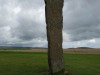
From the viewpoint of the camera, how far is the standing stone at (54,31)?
57.3ft

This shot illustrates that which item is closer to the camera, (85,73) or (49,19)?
(49,19)

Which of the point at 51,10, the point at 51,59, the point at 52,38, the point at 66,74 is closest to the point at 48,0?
the point at 51,10

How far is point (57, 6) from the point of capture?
693 inches

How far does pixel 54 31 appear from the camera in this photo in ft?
57.4

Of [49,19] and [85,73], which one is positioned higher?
[49,19]

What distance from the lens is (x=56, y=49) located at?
17.6 meters

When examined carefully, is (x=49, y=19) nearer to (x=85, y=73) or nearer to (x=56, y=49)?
(x=56, y=49)

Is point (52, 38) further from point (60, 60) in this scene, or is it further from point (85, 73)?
point (85, 73)

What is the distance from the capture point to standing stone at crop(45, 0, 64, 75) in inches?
688

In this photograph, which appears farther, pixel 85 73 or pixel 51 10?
pixel 85 73

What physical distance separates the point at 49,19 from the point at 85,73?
4.53 meters

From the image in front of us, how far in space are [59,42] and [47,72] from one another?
2.25 m

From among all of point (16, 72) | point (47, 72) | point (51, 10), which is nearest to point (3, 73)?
point (16, 72)

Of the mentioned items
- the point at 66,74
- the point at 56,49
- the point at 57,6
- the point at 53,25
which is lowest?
the point at 66,74
